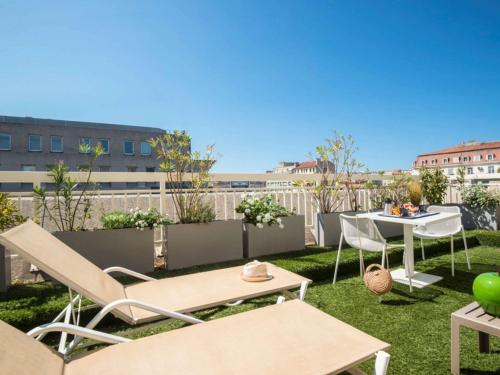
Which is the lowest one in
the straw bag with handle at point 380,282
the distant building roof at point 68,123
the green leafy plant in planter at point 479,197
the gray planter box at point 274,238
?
the straw bag with handle at point 380,282

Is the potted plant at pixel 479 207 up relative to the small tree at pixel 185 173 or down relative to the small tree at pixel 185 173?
down

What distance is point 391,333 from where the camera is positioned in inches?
95.3

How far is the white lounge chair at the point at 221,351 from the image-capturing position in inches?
47.5

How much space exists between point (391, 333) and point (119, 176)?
382 cm

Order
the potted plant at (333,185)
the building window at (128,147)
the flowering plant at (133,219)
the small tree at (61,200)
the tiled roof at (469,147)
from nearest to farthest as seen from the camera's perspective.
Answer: the small tree at (61,200) < the flowering plant at (133,219) < the potted plant at (333,185) < the building window at (128,147) < the tiled roof at (469,147)

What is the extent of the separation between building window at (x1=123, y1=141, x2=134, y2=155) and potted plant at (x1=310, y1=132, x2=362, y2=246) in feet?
118

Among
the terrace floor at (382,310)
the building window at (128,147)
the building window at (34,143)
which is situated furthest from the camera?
the building window at (128,147)

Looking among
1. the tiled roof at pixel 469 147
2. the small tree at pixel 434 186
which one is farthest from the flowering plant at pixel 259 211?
the tiled roof at pixel 469 147

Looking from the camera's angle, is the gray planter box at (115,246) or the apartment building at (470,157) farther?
the apartment building at (470,157)

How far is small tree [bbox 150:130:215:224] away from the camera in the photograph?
429cm

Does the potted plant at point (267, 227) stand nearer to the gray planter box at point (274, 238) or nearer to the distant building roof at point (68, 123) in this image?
the gray planter box at point (274, 238)

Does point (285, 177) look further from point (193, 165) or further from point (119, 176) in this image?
point (119, 176)

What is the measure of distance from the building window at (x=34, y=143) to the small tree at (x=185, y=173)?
119ft

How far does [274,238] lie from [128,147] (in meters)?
37.2
